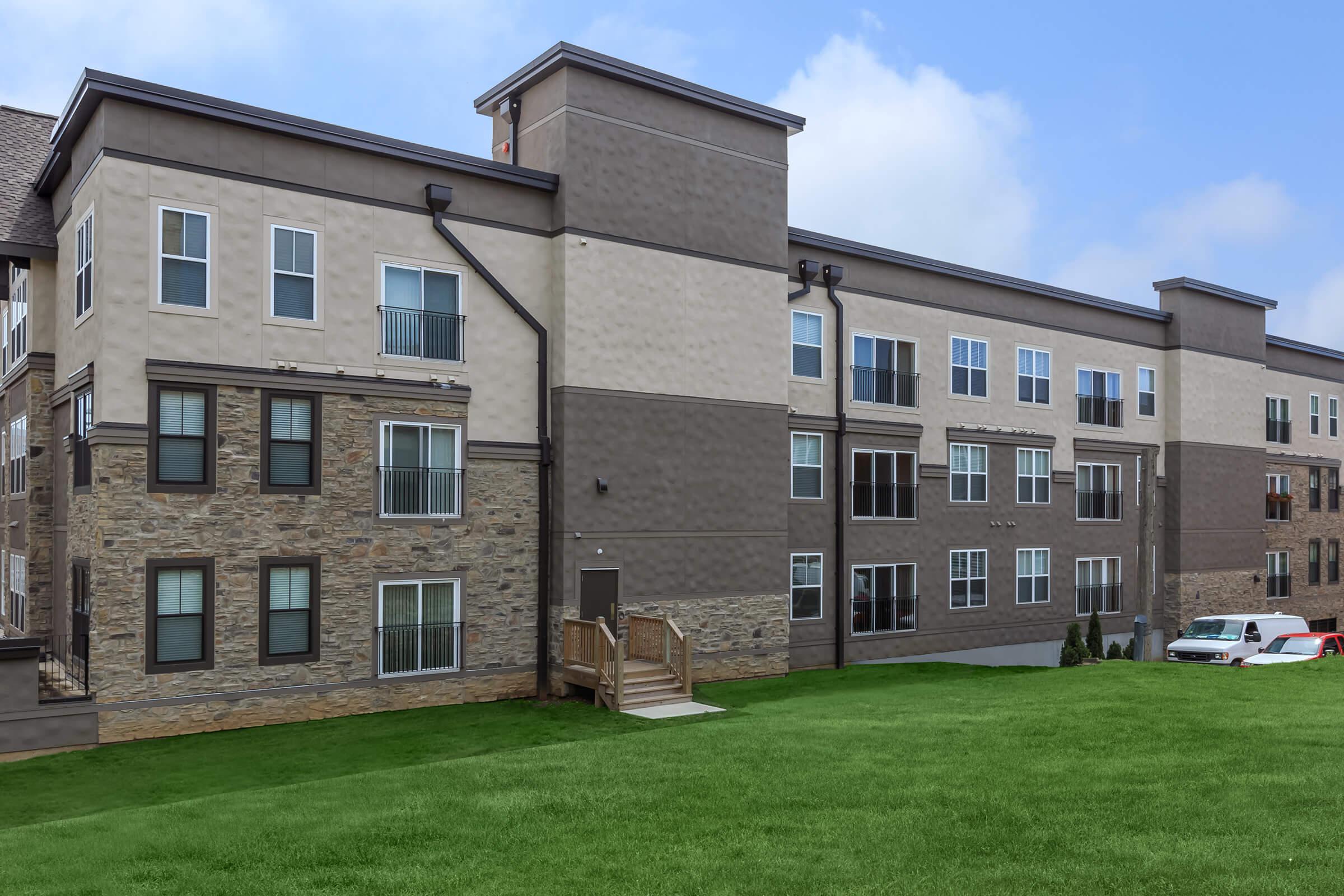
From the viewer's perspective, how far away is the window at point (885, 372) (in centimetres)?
2805

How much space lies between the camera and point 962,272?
30.2 meters

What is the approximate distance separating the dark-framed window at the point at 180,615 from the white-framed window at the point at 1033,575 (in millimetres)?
22631

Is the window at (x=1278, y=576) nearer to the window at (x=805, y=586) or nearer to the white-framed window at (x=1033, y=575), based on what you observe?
the white-framed window at (x=1033, y=575)

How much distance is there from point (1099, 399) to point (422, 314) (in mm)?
23148

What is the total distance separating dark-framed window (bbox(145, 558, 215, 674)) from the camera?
57.5 feet

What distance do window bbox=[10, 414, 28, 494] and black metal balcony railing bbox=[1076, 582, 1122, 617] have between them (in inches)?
1146

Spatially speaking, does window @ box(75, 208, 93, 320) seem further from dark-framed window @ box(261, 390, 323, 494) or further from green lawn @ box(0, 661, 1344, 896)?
green lawn @ box(0, 661, 1344, 896)

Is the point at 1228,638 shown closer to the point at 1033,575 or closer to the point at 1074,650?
the point at 1074,650

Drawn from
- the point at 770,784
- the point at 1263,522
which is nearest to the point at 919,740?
the point at 770,784

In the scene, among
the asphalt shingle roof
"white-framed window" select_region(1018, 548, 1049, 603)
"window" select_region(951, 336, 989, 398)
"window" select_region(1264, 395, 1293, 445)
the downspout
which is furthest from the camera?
"window" select_region(1264, 395, 1293, 445)

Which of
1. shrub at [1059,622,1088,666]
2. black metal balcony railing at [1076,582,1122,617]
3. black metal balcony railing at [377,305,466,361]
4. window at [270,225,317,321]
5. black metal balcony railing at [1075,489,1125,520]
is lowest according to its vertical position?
shrub at [1059,622,1088,666]

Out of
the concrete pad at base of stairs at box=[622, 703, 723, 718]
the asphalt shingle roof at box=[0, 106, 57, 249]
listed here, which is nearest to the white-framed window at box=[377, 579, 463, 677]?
the concrete pad at base of stairs at box=[622, 703, 723, 718]

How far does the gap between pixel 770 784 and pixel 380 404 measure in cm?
1128

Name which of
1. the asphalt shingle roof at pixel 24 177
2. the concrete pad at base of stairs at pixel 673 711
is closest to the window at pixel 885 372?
the concrete pad at base of stairs at pixel 673 711
